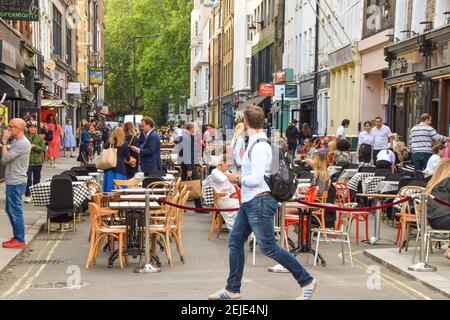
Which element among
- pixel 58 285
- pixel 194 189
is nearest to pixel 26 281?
pixel 58 285

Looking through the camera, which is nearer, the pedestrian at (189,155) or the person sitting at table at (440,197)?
the person sitting at table at (440,197)

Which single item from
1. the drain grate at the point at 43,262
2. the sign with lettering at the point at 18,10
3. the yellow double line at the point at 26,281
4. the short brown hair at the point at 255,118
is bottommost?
the drain grate at the point at 43,262

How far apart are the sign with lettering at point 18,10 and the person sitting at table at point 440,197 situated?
16.1 m

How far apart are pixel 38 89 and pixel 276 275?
29900 millimetres

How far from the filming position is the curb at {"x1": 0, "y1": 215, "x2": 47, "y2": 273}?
39.8 feet

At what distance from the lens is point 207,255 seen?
1363 centimetres

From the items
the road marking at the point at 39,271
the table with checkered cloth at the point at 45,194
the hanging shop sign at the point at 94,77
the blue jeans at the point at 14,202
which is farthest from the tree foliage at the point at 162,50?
the blue jeans at the point at 14,202

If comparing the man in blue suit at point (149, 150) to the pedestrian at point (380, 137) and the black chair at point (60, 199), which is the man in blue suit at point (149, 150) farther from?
the pedestrian at point (380, 137)

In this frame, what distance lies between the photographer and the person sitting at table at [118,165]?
18.5 meters

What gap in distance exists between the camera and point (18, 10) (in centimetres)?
2634

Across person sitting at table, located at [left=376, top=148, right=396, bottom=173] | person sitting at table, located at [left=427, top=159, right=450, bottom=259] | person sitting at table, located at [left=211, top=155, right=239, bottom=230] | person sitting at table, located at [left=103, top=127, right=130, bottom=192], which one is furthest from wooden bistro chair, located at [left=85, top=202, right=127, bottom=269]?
person sitting at table, located at [left=376, top=148, right=396, bottom=173]

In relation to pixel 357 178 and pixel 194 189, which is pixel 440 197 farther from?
pixel 194 189

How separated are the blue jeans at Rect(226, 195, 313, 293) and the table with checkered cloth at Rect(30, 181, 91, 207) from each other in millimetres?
7461
